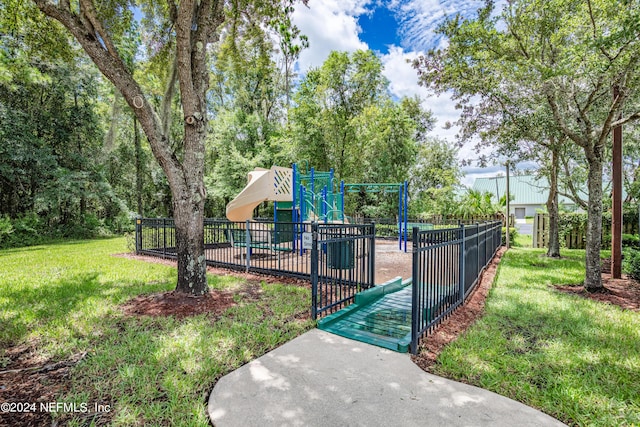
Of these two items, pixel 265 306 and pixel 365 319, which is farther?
pixel 265 306

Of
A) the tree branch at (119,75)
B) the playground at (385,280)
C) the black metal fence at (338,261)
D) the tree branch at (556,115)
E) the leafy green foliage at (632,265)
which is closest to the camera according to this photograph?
the playground at (385,280)

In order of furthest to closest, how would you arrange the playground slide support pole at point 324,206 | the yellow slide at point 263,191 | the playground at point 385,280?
the playground slide support pole at point 324,206, the yellow slide at point 263,191, the playground at point 385,280

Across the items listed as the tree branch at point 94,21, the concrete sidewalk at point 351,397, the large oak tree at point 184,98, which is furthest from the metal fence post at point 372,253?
the tree branch at point 94,21

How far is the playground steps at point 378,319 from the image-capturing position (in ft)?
11.2

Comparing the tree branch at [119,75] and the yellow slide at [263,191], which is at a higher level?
the tree branch at [119,75]

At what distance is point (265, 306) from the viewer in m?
4.65

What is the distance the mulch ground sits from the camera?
237cm

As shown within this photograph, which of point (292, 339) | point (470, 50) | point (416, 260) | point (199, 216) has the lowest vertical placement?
point (292, 339)

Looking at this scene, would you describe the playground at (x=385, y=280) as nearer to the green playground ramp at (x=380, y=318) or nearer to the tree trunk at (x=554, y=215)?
the green playground ramp at (x=380, y=318)

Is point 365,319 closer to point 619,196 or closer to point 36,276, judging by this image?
point 619,196

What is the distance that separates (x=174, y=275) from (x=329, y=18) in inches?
368

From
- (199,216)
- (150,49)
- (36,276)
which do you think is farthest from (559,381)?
(150,49)

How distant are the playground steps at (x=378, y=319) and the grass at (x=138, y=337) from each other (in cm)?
48

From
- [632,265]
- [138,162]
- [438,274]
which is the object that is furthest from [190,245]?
[138,162]
